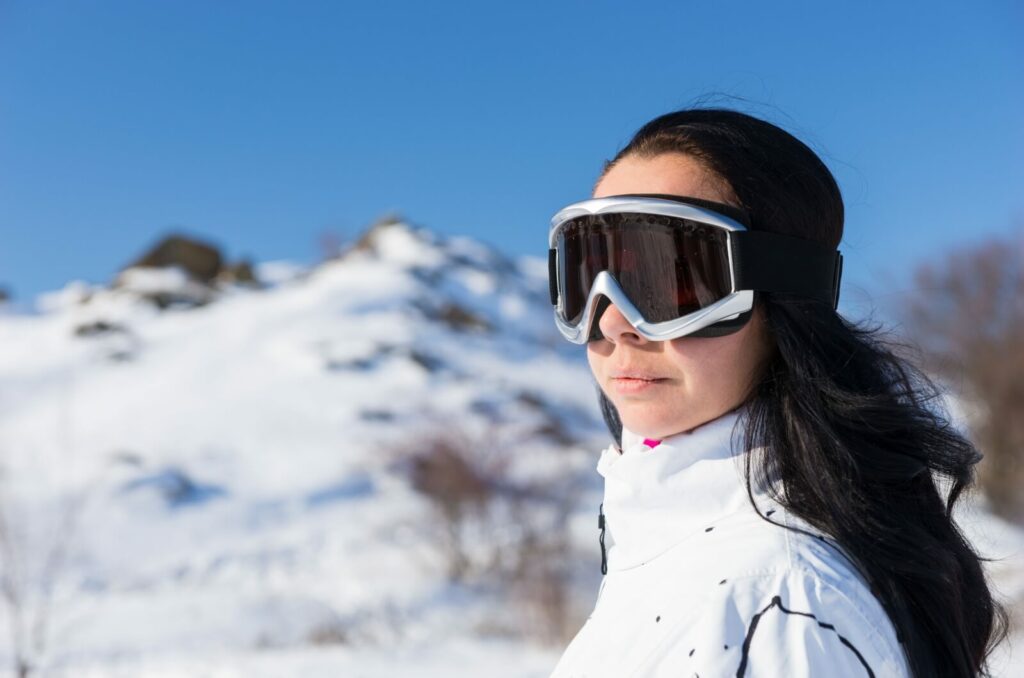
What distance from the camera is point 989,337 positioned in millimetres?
20094

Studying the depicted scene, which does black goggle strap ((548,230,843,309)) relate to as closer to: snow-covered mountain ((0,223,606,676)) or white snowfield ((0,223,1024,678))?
white snowfield ((0,223,1024,678))

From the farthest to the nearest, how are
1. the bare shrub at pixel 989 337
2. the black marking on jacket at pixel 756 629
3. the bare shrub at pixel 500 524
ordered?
1. the bare shrub at pixel 989 337
2. the bare shrub at pixel 500 524
3. the black marking on jacket at pixel 756 629

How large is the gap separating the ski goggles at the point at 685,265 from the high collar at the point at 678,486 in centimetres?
15

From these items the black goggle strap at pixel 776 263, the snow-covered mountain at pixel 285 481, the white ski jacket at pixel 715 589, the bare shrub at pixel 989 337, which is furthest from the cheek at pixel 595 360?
the bare shrub at pixel 989 337

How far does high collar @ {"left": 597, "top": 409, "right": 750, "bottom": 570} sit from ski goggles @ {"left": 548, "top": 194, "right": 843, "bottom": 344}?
0.50 ft

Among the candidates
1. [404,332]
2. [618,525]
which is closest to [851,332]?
[618,525]

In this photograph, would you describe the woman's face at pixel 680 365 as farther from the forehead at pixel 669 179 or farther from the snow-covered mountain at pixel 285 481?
the snow-covered mountain at pixel 285 481

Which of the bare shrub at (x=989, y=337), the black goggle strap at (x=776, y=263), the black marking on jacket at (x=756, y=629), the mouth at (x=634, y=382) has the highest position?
the bare shrub at (x=989, y=337)

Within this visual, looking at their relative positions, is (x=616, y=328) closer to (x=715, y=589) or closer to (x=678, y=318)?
(x=678, y=318)

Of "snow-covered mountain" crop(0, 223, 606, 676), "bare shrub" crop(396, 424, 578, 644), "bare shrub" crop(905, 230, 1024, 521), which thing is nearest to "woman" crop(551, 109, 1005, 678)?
"snow-covered mountain" crop(0, 223, 606, 676)

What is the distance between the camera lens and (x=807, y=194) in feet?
4.40

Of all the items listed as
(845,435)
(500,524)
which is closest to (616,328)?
(845,435)

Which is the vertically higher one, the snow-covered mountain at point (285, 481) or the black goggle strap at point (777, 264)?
the snow-covered mountain at point (285, 481)

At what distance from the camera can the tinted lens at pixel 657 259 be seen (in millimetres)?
1332
